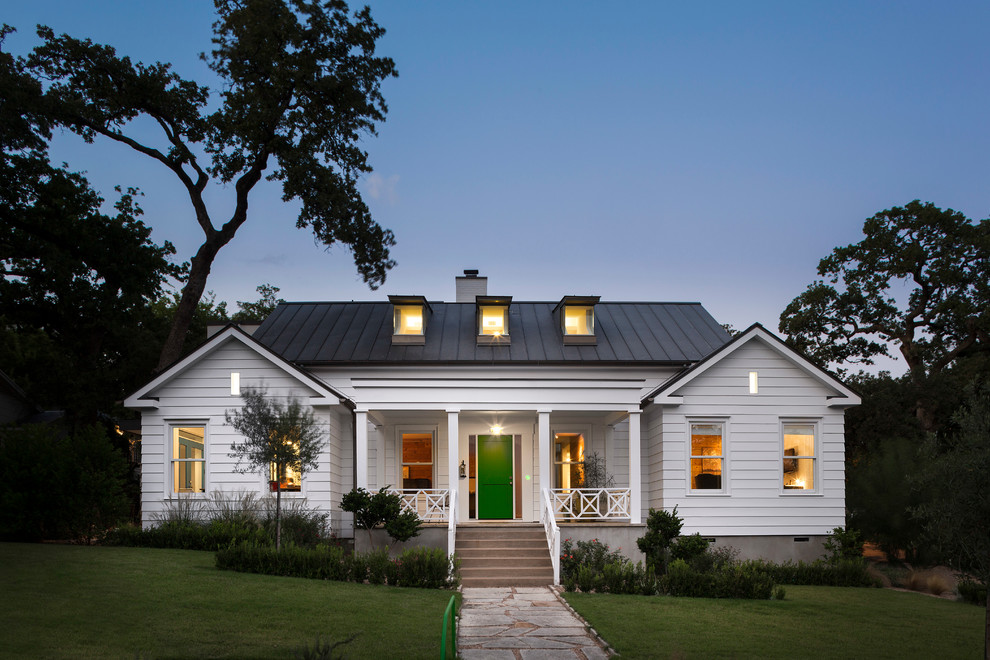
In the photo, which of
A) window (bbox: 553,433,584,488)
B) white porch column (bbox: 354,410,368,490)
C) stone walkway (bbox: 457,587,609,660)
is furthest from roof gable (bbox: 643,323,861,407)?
white porch column (bbox: 354,410,368,490)

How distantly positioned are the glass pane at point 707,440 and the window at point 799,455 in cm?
149

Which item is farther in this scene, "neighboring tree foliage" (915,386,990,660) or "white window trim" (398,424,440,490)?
"white window trim" (398,424,440,490)

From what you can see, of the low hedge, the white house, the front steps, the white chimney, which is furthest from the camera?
the white chimney

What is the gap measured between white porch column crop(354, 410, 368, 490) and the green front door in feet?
11.3

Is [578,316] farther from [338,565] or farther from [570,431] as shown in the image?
[338,565]

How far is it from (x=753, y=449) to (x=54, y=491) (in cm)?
1479

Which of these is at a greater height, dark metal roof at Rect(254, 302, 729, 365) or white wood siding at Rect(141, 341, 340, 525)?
dark metal roof at Rect(254, 302, 729, 365)

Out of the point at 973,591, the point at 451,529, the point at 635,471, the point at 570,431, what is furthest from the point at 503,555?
the point at 973,591

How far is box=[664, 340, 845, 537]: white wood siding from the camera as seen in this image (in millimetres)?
18594

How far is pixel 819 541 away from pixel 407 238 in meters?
13.8

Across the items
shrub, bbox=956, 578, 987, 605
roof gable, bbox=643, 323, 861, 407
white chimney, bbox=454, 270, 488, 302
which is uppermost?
white chimney, bbox=454, 270, 488, 302

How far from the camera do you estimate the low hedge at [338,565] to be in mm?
13898

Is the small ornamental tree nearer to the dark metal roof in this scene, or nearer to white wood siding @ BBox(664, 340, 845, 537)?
the dark metal roof

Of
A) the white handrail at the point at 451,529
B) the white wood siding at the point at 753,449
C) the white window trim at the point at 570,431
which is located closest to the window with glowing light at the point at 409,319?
the white window trim at the point at 570,431
